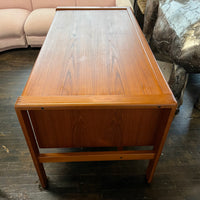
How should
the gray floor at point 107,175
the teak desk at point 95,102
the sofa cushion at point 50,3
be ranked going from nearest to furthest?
1. the teak desk at point 95,102
2. the gray floor at point 107,175
3. the sofa cushion at point 50,3

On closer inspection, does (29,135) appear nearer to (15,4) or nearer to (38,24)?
(38,24)

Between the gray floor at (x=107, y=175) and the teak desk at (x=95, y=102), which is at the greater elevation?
the teak desk at (x=95, y=102)

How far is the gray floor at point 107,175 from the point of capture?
1.02 m

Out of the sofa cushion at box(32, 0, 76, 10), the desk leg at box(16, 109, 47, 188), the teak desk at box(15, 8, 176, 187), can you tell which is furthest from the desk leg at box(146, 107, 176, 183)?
the sofa cushion at box(32, 0, 76, 10)

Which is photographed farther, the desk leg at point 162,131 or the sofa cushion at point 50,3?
the sofa cushion at point 50,3

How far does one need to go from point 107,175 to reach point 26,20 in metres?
1.89

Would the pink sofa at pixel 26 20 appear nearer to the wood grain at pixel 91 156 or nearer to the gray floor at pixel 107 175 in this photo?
the gray floor at pixel 107 175

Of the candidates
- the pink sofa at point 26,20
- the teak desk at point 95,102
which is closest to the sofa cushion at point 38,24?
the pink sofa at point 26,20

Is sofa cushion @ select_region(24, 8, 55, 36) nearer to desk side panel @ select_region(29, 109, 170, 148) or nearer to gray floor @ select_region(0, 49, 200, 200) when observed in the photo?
gray floor @ select_region(0, 49, 200, 200)

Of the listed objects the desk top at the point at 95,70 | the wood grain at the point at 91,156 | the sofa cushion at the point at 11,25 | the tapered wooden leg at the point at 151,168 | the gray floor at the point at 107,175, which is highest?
the desk top at the point at 95,70

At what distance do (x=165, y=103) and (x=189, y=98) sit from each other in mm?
1070

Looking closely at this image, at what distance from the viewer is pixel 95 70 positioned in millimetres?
893

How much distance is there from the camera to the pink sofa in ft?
6.64

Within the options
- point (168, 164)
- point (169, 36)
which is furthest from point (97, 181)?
point (169, 36)
